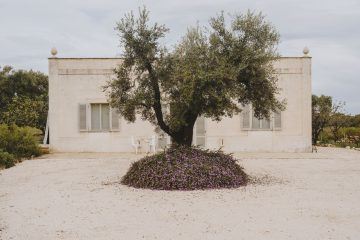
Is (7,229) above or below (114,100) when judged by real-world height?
below

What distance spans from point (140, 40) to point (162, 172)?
302cm

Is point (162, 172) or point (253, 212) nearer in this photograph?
point (253, 212)

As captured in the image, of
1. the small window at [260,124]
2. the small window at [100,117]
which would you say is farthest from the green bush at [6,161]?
the small window at [260,124]

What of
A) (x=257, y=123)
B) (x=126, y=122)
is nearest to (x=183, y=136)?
(x=126, y=122)

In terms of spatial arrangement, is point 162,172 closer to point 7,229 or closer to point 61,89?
point 7,229

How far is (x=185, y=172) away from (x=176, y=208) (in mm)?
2350

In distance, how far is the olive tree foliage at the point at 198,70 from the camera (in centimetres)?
1078

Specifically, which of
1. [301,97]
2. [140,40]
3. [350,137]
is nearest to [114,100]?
[140,40]

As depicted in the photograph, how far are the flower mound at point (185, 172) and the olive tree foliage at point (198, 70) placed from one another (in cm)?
79

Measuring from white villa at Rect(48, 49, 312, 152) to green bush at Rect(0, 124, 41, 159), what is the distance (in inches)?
61.8

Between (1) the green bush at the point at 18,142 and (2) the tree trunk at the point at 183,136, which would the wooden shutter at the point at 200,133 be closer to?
(1) the green bush at the point at 18,142

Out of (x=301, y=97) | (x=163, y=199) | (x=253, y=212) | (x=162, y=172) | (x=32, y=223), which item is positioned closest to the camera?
(x=32, y=223)

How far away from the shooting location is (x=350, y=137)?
92.3ft

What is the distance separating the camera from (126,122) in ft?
67.4
